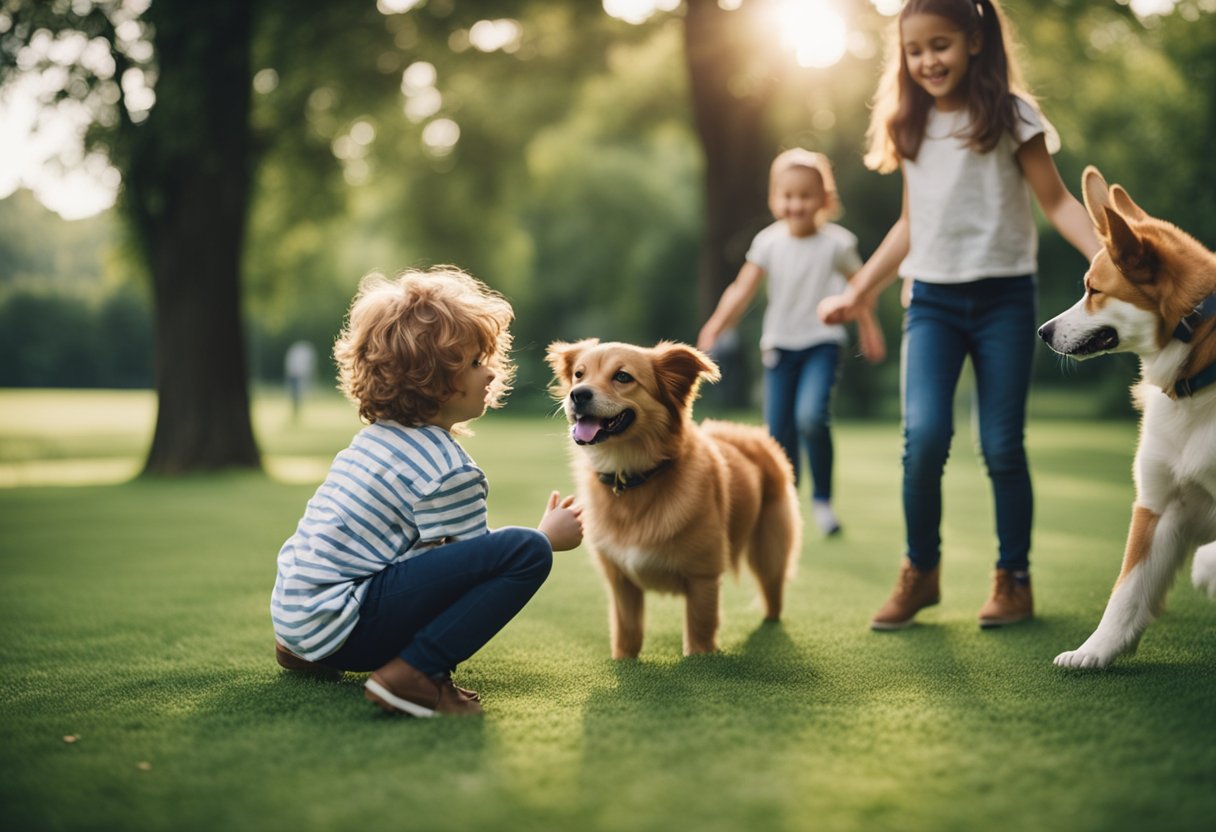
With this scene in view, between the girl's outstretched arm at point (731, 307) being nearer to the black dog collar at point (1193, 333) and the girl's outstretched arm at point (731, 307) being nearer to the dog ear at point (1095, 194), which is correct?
the dog ear at point (1095, 194)

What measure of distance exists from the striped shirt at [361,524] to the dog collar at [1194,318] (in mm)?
1970

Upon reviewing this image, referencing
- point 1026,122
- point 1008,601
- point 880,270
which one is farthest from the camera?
point 880,270

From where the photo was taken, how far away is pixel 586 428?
3.25 metres

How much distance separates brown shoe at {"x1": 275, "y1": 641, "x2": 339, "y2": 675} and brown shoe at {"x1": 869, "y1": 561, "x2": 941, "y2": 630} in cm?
200

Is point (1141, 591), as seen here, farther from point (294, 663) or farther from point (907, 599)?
point (294, 663)

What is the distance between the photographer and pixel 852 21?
1347 cm

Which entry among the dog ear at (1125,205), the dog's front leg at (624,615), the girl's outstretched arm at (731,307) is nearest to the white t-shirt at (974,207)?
the dog ear at (1125,205)

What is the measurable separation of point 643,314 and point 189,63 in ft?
74.7

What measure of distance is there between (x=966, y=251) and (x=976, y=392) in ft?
1.77

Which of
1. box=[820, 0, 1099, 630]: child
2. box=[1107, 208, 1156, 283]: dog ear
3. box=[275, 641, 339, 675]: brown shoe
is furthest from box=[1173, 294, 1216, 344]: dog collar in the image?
box=[275, 641, 339, 675]: brown shoe

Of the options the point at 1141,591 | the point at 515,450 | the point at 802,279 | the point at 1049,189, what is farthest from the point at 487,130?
the point at 1141,591

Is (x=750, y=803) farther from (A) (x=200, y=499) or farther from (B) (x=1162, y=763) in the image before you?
(A) (x=200, y=499)

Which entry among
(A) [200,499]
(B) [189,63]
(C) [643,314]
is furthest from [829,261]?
(C) [643,314]

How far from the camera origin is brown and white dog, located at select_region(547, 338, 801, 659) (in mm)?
3332
